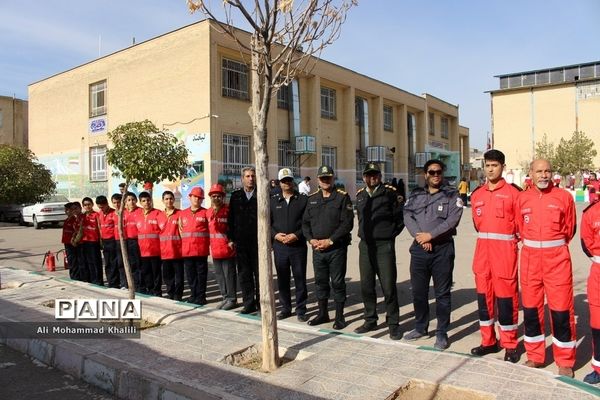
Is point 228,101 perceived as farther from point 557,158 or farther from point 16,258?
point 557,158

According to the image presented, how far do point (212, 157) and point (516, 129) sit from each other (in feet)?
150

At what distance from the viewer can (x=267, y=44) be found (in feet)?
13.1

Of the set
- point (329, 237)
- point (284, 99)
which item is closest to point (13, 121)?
point (284, 99)

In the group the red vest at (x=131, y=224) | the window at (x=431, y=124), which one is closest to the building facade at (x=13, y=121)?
the window at (x=431, y=124)

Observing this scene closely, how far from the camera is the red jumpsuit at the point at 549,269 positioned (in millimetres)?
4227

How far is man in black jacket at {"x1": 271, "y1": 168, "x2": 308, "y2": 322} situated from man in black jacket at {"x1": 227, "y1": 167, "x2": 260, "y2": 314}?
1.19 ft

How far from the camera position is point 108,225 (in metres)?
8.43

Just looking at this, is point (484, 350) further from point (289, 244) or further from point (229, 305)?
point (229, 305)

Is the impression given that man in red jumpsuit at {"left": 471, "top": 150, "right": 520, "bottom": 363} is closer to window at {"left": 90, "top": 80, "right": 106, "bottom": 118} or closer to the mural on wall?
the mural on wall

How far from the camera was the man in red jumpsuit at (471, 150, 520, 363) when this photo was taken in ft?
15.3

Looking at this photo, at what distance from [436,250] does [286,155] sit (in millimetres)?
21512

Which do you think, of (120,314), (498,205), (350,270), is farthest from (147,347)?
(350,270)

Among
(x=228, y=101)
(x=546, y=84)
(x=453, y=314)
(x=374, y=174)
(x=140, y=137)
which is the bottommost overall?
(x=453, y=314)

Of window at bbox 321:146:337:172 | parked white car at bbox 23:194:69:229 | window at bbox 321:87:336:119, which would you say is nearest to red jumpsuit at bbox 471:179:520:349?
parked white car at bbox 23:194:69:229
